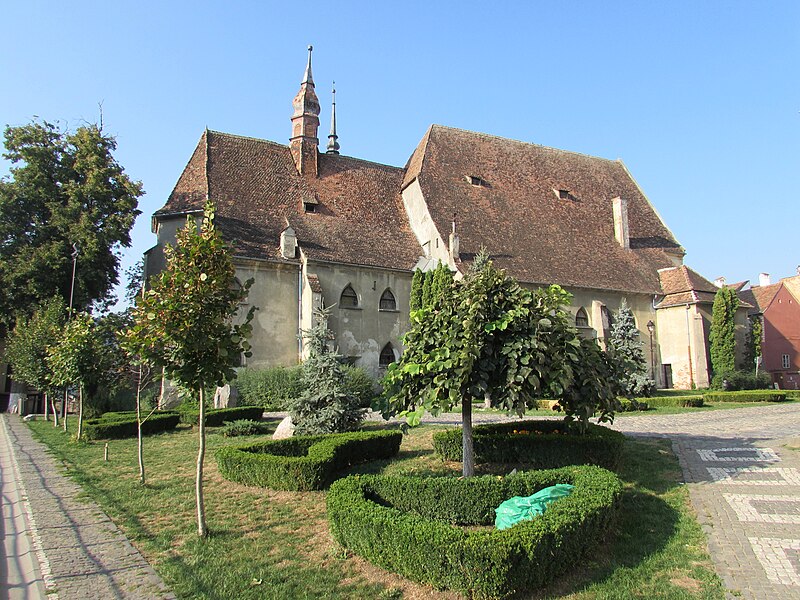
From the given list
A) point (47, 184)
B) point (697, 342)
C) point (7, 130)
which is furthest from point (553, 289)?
point (7, 130)

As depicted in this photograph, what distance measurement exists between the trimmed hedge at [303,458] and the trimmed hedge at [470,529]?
186 centimetres

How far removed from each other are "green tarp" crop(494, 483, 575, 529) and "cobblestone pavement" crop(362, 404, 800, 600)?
1.91 metres

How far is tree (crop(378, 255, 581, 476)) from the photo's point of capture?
8695mm

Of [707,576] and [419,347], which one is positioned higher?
[419,347]

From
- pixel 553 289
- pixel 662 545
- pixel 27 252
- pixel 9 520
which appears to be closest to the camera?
pixel 662 545

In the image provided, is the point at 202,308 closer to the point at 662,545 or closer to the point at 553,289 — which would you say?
the point at 553,289

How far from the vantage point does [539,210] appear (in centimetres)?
3391

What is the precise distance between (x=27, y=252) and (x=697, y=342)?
36005 millimetres

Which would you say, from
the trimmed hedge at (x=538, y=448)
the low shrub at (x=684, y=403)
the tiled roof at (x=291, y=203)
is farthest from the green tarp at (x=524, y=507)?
the tiled roof at (x=291, y=203)

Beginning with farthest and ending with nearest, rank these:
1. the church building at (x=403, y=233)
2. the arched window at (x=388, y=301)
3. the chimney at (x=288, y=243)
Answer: the arched window at (x=388, y=301), the church building at (x=403, y=233), the chimney at (x=288, y=243)

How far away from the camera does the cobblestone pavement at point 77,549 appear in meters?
6.00

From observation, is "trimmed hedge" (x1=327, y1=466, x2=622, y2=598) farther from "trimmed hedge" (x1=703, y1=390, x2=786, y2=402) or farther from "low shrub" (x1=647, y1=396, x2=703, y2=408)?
"trimmed hedge" (x1=703, y1=390, x2=786, y2=402)

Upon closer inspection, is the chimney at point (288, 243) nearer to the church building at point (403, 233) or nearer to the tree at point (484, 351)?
the church building at point (403, 233)

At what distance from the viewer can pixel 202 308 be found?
8.00m
